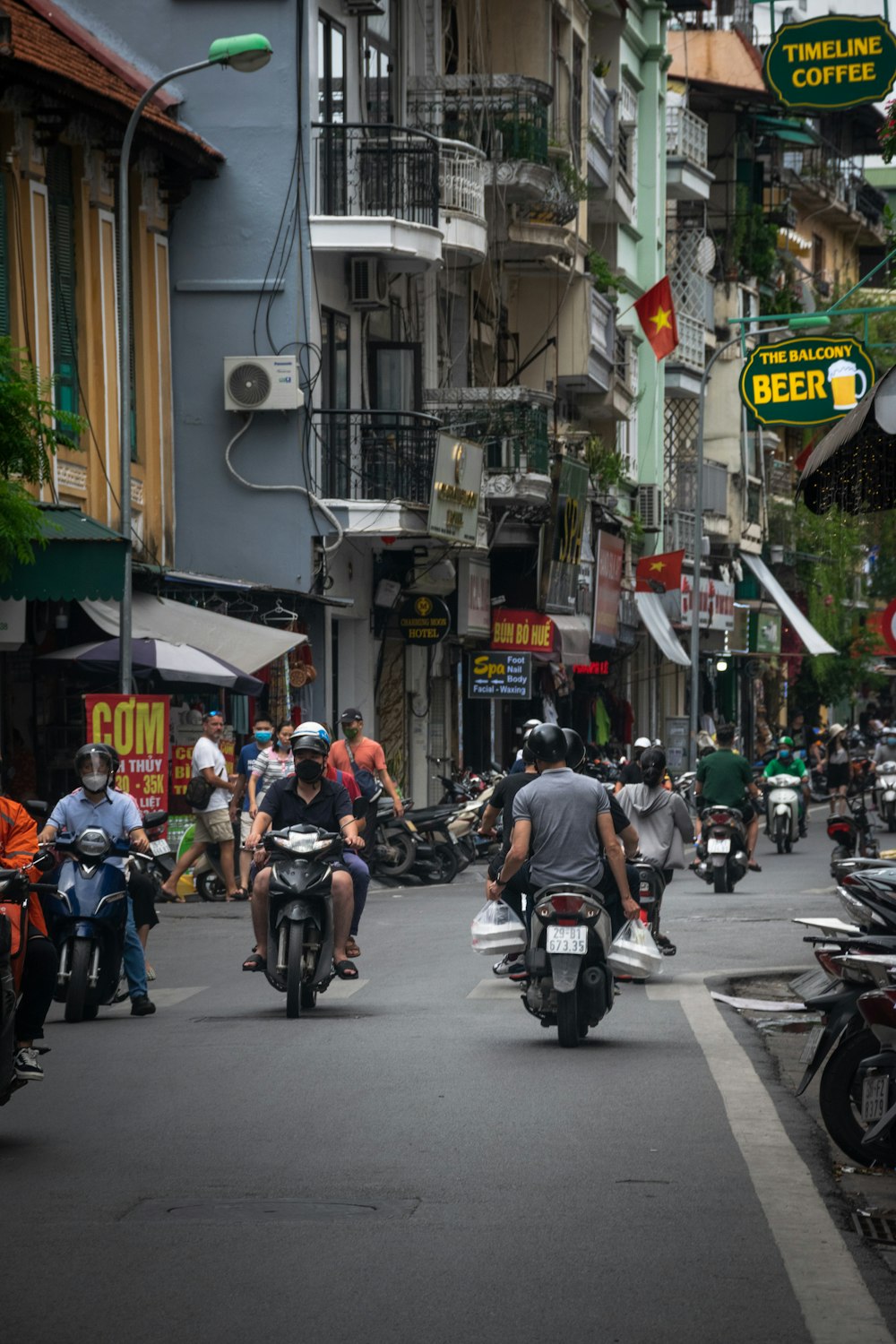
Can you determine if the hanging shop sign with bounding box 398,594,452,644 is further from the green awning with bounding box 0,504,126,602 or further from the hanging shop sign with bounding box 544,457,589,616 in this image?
the green awning with bounding box 0,504,126,602

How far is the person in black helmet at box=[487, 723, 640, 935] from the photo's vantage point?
12336mm

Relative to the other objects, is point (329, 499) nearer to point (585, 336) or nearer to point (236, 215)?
point (236, 215)

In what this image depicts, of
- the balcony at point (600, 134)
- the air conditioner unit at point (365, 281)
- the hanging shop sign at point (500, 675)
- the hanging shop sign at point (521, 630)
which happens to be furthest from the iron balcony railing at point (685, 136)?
the air conditioner unit at point (365, 281)

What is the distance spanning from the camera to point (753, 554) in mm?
63625

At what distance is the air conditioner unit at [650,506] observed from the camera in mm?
49875

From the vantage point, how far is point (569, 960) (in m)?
11.9

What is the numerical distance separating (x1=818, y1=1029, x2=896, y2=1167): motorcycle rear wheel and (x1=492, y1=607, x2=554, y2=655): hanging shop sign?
29101 mm

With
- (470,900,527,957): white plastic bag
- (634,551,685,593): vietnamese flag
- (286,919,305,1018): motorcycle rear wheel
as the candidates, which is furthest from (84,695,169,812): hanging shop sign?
(634,551,685,593): vietnamese flag

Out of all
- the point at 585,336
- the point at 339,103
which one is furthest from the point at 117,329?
the point at 585,336

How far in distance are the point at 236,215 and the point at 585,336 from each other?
449 inches

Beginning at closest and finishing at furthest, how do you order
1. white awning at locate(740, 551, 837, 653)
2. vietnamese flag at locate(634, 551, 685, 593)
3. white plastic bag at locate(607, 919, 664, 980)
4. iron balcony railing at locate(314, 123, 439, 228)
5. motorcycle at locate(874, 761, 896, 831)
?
white plastic bag at locate(607, 919, 664, 980) < iron balcony railing at locate(314, 123, 439, 228) < motorcycle at locate(874, 761, 896, 831) < vietnamese flag at locate(634, 551, 685, 593) < white awning at locate(740, 551, 837, 653)

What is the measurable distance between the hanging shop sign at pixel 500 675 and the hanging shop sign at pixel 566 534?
1811mm

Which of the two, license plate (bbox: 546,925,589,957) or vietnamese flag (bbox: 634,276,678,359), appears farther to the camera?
vietnamese flag (bbox: 634,276,678,359)

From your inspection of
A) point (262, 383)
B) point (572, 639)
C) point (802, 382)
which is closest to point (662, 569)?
point (572, 639)
